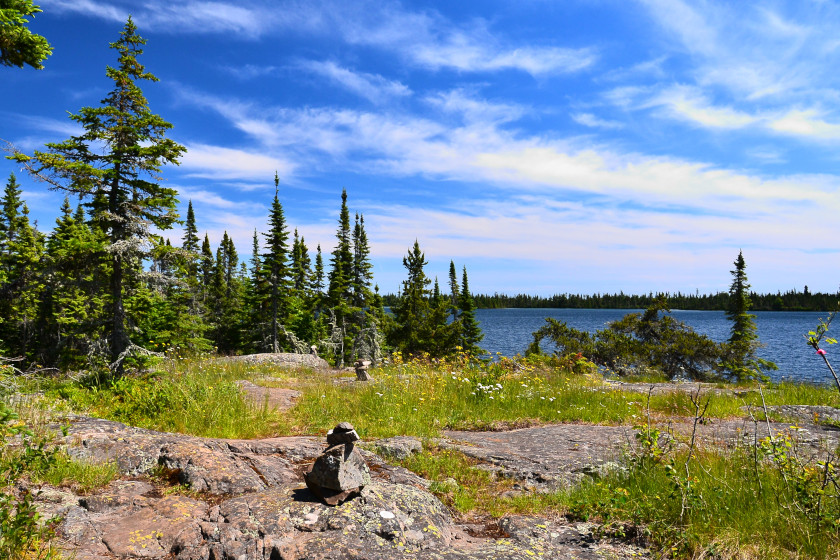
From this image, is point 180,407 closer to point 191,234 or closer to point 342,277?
point 342,277

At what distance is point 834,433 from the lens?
722 cm

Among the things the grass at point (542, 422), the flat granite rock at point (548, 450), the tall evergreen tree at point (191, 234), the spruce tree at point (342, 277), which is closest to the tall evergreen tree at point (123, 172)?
the grass at point (542, 422)

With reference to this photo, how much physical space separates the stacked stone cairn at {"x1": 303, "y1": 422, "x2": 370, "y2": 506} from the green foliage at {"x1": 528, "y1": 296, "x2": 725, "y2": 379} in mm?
24215

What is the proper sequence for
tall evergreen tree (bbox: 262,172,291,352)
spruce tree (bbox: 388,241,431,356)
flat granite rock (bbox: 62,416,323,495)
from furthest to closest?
spruce tree (bbox: 388,241,431,356) → tall evergreen tree (bbox: 262,172,291,352) → flat granite rock (bbox: 62,416,323,495)

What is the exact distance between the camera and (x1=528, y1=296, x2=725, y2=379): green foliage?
27172 mm

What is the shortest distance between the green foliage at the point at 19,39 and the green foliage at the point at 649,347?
26.5m

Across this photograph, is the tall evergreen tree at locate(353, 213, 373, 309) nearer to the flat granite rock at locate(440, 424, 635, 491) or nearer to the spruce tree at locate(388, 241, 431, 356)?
the spruce tree at locate(388, 241, 431, 356)

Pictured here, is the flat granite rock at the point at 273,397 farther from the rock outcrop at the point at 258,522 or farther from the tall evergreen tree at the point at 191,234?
the tall evergreen tree at the point at 191,234

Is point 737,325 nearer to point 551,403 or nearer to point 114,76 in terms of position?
point 551,403

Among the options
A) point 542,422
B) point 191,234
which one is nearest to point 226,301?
point 191,234

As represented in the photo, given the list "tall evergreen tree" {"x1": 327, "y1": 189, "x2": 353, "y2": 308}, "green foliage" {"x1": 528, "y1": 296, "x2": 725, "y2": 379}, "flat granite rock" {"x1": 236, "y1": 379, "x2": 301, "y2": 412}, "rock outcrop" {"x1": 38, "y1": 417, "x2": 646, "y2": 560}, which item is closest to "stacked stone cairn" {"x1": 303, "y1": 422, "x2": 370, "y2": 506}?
"rock outcrop" {"x1": 38, "y1": 417, "x2": 646, "y2": 560}

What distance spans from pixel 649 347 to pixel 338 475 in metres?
29.0

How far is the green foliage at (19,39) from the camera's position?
6441mm

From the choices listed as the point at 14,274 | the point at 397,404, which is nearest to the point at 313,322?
the point at 14,274
